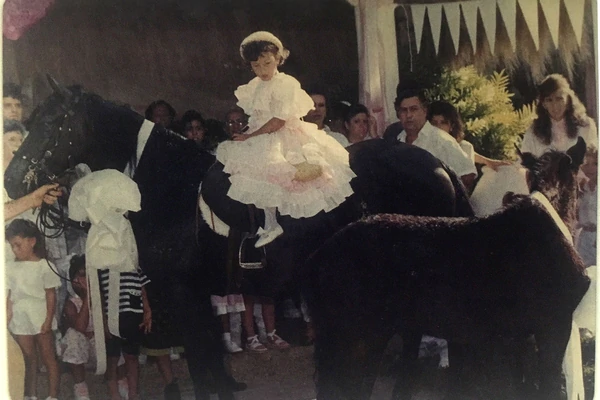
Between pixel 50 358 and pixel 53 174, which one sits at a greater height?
pixel 53 174

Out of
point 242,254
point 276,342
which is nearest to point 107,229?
point 242,254

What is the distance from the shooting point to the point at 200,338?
3.12 m

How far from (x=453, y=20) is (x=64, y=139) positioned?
202cm

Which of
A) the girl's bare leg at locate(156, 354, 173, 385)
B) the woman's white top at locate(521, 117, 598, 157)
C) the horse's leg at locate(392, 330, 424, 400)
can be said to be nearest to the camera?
the girl's bare leg at locate(156, 354, 173, 385)

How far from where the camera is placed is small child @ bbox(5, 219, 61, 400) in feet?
10.1

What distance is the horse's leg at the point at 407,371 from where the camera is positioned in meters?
3.29

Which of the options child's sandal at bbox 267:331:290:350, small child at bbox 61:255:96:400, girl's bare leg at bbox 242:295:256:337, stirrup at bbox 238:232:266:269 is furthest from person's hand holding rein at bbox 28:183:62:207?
child's sandal at bbox 267:331:290:350

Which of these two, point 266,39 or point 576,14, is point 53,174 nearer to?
point 266,39

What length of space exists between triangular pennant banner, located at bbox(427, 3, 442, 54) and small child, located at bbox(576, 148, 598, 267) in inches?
39.1

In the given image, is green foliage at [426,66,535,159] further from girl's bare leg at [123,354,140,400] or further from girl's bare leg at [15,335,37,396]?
girl's bare leg at [15,335,37,396]

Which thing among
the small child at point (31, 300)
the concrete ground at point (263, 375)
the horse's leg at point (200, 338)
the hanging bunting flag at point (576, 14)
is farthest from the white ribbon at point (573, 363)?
the small child at point (31, 300)

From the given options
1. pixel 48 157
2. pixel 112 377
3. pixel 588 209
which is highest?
pixel 48 157

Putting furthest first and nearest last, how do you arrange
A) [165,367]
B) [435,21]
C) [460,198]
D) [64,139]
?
[435,21] → [460,198] → [165,367] → [64,139]

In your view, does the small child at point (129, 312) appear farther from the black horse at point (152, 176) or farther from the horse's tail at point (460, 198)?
the horse's tail at point (460, 198)
